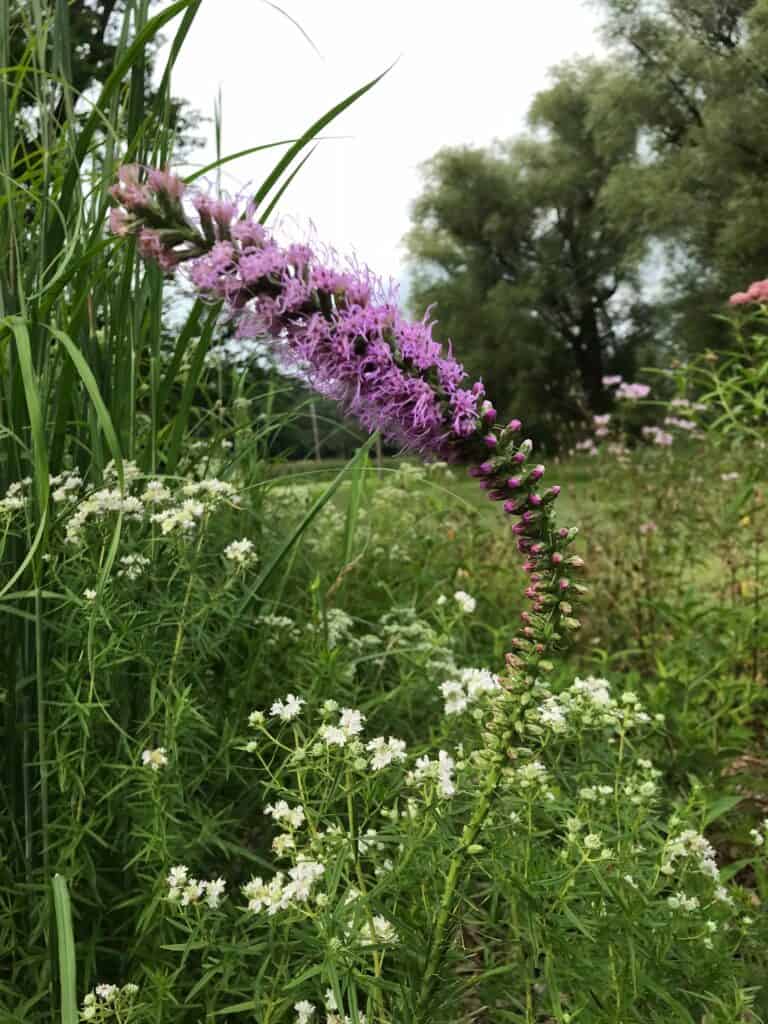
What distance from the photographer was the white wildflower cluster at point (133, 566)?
2.09m

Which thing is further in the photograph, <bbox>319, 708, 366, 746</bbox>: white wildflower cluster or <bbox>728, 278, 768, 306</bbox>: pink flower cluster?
<bbox>728, 278, 768, 306</bbox>: pink flower cluster

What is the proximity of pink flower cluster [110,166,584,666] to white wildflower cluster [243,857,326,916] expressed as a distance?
671mm

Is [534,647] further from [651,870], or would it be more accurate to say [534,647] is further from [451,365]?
[651,870]

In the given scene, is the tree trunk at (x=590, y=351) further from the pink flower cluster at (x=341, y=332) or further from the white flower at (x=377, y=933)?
the pink flower cluster at (x=341, y=332)

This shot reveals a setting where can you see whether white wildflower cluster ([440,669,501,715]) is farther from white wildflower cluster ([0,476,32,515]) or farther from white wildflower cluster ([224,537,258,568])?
white wildflower cluster ([0,476,32,515])

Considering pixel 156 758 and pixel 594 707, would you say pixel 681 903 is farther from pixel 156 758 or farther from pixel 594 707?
pixel 156 758

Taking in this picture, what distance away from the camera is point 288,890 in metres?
1.54

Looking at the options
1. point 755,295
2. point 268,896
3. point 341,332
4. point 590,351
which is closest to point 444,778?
point 268,896

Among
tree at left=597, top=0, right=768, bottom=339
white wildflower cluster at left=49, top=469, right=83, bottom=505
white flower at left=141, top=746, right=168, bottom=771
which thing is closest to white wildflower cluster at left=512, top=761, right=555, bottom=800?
white flower at left=141, top=746, right=168, bottom=771

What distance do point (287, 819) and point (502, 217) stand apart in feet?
97.8

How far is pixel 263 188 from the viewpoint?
2.18m

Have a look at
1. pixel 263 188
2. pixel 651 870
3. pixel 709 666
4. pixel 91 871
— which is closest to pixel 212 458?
pixel 263 188

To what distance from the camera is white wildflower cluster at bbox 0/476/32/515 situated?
6.58 ft

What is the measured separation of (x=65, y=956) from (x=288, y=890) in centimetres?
37
